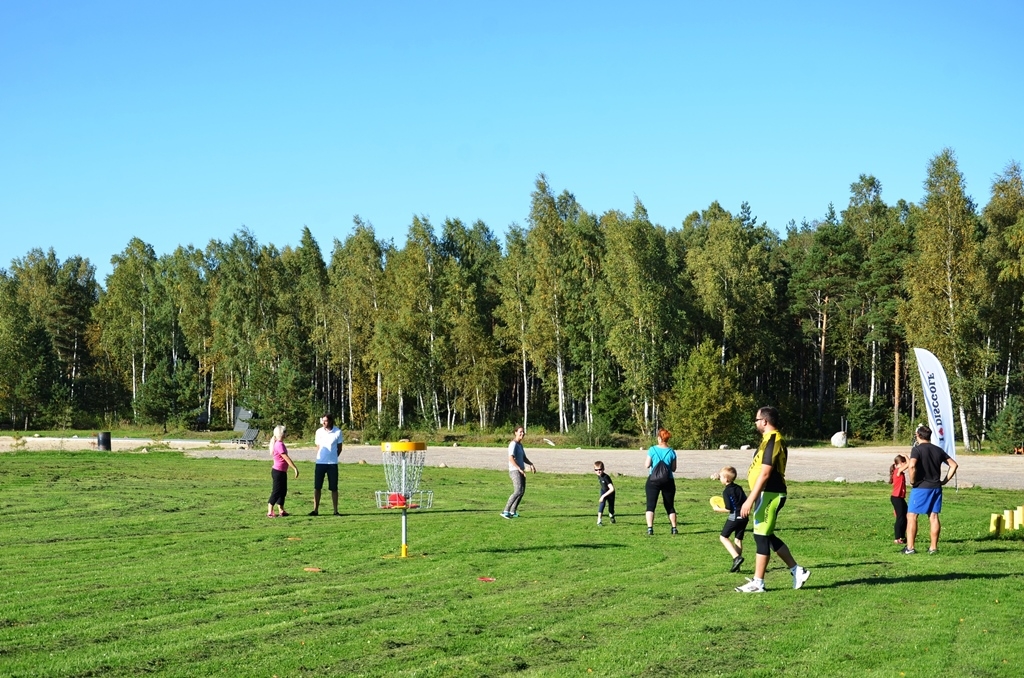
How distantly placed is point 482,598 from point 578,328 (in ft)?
190

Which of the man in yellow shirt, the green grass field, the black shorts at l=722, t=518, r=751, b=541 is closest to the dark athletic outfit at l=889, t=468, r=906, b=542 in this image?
the green grass field

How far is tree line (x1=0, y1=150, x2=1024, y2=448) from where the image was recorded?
59.3 m

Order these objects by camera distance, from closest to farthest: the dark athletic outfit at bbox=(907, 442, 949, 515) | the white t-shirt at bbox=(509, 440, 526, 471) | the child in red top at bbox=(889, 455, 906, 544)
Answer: the dark athletic outfit at bbox=(907, 442, 949, 515) → the child in red top at bbox=(889, 455, 906, 544) → the white t-shirt at bbox=(509, 440, 526, 471)

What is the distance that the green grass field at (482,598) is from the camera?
855 centimetres

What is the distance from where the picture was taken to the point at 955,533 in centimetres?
1788

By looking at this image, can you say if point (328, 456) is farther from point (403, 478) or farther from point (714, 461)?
point (714, 461)

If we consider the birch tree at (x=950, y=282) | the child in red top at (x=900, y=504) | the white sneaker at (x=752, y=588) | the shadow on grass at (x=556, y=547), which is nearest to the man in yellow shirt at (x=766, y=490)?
the white sneaker at (x=752, y=588)

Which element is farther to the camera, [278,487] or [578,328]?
[578,328]

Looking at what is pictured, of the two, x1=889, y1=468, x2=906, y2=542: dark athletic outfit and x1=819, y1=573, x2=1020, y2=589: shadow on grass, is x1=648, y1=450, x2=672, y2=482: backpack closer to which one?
x1=889, y1=468, x2=906, y2=542: dark athletic outfit

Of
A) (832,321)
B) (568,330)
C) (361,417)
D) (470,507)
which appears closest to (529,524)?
(470,507)

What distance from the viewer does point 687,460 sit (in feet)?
152

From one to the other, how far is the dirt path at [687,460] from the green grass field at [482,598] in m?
17.2

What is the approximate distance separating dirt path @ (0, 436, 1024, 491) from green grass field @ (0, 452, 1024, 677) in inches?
677

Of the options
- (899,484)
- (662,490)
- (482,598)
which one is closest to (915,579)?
(899,484)
